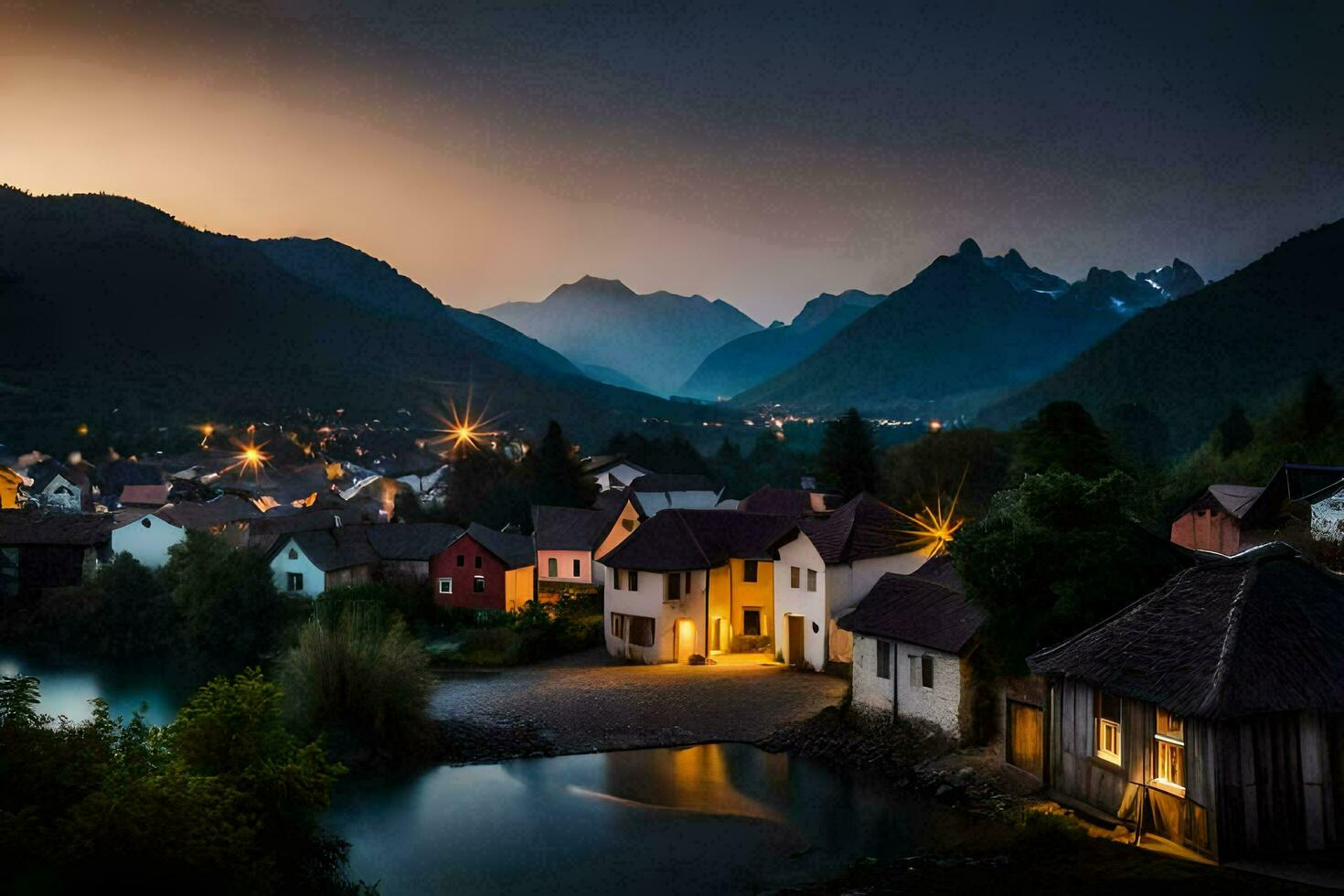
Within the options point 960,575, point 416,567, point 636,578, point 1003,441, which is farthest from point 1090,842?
point 1003,441

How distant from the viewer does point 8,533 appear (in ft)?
178

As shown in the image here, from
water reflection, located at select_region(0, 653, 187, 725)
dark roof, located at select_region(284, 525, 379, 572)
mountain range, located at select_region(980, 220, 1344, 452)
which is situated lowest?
water reflection, located at select_region(0, 653, 187, 725)

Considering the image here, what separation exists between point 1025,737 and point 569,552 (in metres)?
28.6

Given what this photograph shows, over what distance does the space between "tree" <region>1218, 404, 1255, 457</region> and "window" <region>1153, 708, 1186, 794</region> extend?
183 feet

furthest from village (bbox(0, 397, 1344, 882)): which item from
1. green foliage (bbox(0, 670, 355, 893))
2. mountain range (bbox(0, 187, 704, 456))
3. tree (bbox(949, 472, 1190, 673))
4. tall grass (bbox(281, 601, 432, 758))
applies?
mountain range (bbox(0, 187, 704, 456))

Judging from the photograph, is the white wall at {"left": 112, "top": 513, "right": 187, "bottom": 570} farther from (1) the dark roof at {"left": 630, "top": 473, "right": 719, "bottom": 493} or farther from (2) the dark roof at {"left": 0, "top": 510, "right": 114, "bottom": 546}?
(1) the dark roof at {"left": 630, "top": 473, "right": 719, "bottom": 493}

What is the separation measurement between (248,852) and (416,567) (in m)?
36.3

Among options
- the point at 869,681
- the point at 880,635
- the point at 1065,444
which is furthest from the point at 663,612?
the point at 1065,444

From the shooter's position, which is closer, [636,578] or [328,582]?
[636,578]

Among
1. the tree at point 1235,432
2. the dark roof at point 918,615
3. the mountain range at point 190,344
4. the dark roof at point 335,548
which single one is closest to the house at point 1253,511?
the dark roof at point 918,615

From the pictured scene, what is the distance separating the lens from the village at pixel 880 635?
52.2 ft

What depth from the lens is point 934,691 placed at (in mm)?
24641

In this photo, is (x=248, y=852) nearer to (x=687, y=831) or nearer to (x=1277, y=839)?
(x=687, y=831)

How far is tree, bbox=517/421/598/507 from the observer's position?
60.6 m
